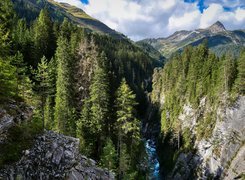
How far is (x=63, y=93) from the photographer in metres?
47.8

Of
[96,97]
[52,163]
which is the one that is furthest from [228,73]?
[52,163]

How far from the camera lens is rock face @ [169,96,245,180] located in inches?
1982

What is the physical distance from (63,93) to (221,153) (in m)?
33.7

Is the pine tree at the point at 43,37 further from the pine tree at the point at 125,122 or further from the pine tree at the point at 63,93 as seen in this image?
the pine tree at the point at 125,122

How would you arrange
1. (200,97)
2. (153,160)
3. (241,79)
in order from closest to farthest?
(241,79)
(200,97)
(153,160)

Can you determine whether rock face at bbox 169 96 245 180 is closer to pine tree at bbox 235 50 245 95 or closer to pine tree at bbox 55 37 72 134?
pine tree at bbox 235 50 245 95

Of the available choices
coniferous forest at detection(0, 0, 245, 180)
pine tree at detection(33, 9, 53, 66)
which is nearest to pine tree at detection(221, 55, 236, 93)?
coniferous forest at detection(0, 0, 245, 180)

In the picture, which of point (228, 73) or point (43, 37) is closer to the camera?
point (228, 73)

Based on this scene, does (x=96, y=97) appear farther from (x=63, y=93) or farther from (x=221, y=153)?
(x=221, y=153)

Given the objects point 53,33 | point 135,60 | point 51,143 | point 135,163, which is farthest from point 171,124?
point 135,60

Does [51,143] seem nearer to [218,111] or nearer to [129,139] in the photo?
[129,139]

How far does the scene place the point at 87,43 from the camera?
5525 cm

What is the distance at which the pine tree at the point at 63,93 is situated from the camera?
136 feet

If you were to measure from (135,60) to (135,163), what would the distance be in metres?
132
